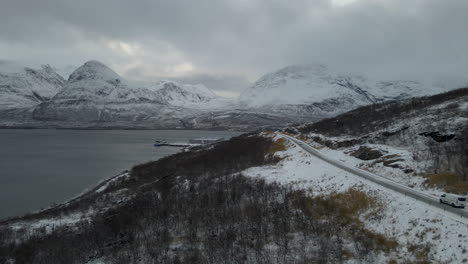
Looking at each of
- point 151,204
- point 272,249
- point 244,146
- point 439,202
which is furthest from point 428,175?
point 244,146

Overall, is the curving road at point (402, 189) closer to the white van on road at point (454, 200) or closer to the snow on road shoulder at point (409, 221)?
the white van on road at point (454, 200)

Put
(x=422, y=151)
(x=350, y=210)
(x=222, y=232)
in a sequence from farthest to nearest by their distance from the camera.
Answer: (x=422, y=151) < (x=350, y=210) < (x=222, y=232)

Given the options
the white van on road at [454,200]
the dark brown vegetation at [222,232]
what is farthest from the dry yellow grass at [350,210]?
the white van on road at [454,200]

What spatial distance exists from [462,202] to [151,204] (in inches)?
982

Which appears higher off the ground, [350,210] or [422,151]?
[422,151]

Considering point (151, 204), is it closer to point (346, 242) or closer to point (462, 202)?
point (346, 242)

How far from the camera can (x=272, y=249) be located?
19.2m

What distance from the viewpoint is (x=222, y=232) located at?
71.6ft

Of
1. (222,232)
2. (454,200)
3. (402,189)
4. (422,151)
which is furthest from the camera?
(422,151)

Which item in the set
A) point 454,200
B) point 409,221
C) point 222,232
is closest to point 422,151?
point 454,200

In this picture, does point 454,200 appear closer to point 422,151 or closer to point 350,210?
point 350,210

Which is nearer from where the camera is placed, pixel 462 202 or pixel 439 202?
pixel 462 202

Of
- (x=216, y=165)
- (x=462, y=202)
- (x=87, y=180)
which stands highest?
(x=462, y=202)

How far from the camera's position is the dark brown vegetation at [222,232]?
18.6 meters
